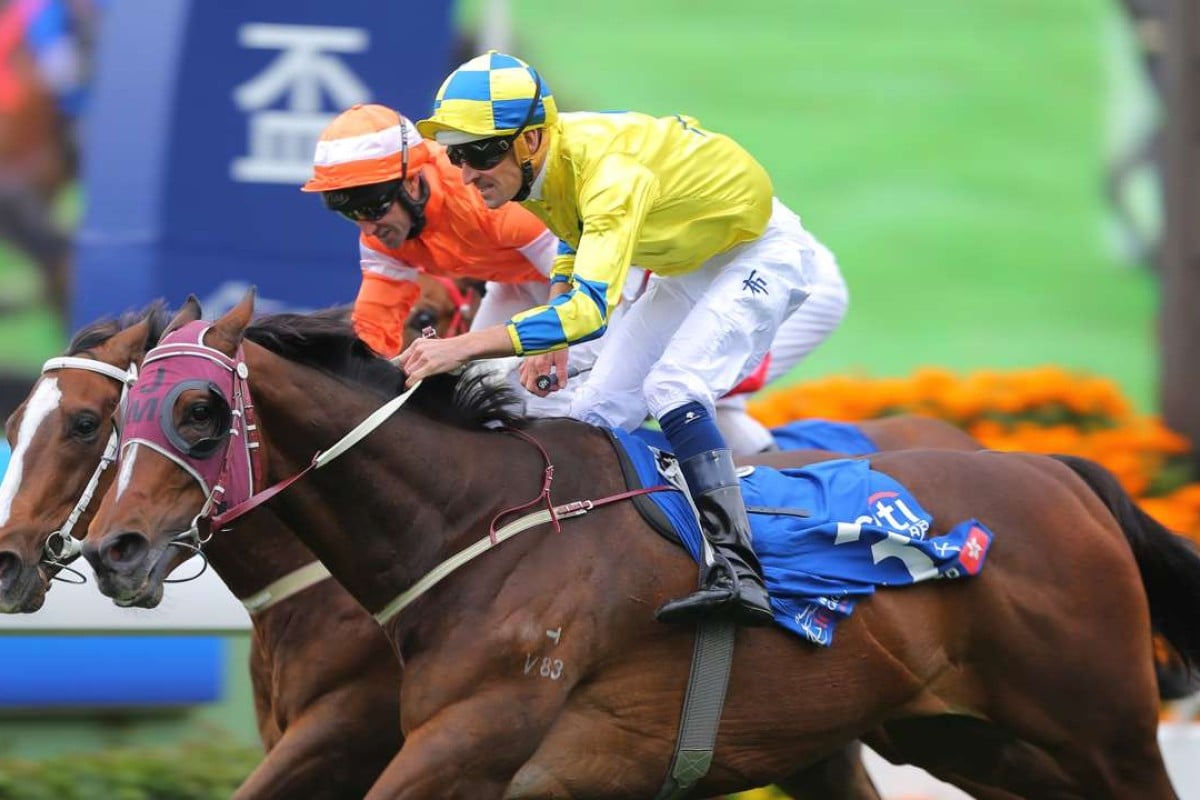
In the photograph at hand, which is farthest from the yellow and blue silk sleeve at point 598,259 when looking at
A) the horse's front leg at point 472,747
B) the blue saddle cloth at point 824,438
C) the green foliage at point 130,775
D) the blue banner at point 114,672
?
the blue banner at point 114,672

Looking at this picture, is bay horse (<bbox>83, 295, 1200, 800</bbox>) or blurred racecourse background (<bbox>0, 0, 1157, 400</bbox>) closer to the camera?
bay horse (<bbox>83, 295, 1200, 800</bbox>)

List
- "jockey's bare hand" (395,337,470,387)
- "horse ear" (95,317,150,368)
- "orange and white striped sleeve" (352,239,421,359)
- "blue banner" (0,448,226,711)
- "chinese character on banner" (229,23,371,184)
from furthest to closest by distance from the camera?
"chinese character on banner" (229,23,371,184), "blue banner" (0,448,226,711), "orange and white striped sleeve" (352,239,421,359), "horse ear" (95,317,150,368), "jockey's bare hand" (395,337,470,387)

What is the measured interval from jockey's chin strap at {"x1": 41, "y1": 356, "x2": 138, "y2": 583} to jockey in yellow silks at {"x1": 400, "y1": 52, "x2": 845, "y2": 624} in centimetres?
73

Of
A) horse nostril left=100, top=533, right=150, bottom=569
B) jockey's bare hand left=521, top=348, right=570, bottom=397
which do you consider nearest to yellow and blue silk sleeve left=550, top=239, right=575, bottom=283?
jockey's bare hand left=521, top=348, right=570, bottom=397

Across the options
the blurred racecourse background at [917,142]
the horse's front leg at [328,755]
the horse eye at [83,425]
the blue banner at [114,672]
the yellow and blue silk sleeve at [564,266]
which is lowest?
the blurred racecourse background at [917,142]

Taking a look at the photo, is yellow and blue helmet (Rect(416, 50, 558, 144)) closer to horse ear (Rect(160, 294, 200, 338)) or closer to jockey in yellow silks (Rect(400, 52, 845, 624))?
jockey in yellow silks (Rect(400, 52, 845, 624))

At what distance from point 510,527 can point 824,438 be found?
1.80 metres

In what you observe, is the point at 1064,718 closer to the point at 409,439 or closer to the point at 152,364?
the point at 409,439

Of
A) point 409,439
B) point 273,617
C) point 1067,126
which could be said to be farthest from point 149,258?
point 1067,126

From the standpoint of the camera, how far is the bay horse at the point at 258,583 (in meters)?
4.06

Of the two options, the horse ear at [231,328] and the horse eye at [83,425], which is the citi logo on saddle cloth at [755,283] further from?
the horse eye at [83,425]

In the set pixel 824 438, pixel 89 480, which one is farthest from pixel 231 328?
pixel 824 438

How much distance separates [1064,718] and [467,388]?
5.48 ft

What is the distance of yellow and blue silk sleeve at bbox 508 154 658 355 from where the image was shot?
385 centimetres
